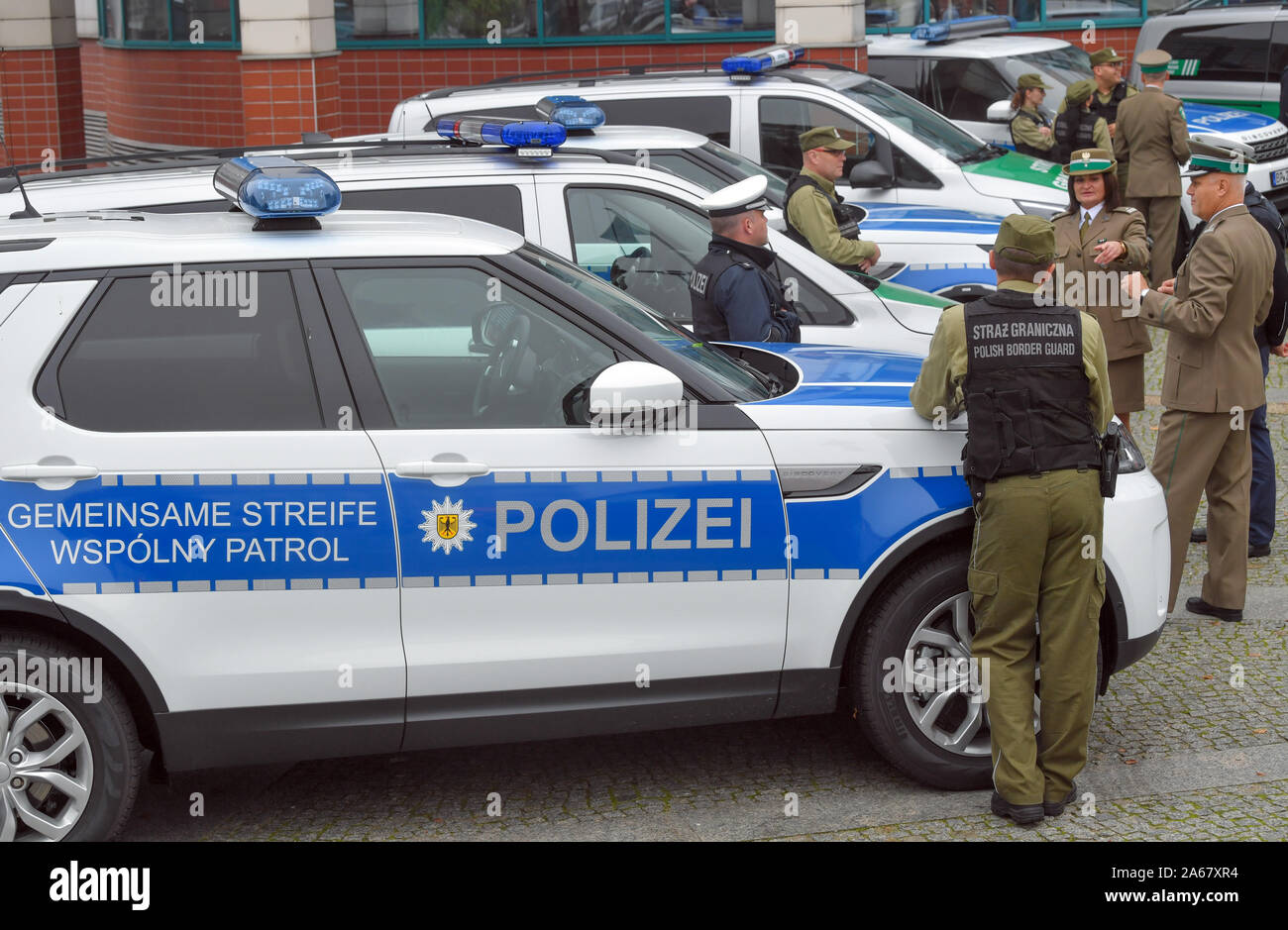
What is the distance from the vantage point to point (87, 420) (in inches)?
179

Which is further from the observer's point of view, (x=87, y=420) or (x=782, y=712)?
(x=782, y=712)

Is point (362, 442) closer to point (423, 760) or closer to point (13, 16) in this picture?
point (423, 760)

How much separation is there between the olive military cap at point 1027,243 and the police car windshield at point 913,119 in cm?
594

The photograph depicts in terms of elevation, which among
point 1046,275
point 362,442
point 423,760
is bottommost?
point 423,760

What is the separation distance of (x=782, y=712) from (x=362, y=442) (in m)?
1.50

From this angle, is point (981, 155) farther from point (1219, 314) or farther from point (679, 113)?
point (1219, 314)

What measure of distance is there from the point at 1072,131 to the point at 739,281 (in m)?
7.23

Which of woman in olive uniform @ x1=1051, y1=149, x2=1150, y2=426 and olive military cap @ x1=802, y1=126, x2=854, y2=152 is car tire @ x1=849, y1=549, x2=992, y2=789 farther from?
olive military cap @ x1=802, y1=126, x2=854, y2=152

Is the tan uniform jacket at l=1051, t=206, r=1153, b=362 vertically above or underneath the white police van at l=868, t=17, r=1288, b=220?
underneath

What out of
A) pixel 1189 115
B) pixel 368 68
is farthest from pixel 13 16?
pixel 1189 115

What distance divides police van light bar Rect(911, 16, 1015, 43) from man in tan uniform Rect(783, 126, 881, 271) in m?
6.72

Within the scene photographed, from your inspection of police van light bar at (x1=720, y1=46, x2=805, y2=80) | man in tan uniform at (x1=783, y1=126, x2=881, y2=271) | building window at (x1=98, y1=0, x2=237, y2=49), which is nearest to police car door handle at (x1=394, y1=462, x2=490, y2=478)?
man in tan uniform at (x1=783, y1=126, x2=881, y2=271)

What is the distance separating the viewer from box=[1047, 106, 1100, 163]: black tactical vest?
1276 cm

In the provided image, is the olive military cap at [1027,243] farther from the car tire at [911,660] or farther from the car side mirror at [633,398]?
the car side mirror at [633,398]
